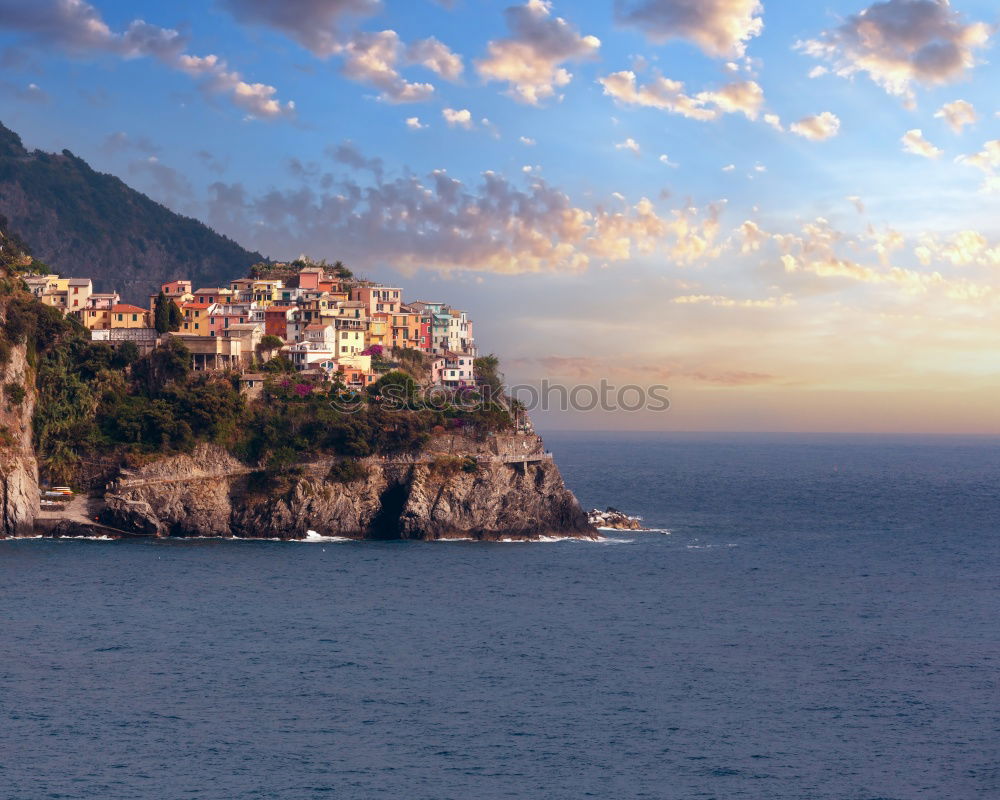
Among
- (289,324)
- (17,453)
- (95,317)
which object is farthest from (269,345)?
(17,453)

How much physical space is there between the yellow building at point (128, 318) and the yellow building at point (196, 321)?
144 inches

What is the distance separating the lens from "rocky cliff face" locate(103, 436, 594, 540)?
299 ft

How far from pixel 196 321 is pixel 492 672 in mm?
72846

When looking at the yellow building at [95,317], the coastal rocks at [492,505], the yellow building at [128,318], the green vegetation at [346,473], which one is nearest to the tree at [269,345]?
the yellow building at [128,318]

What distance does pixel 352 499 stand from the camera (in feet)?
306

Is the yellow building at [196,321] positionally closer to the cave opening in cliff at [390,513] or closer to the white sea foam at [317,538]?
the cave opening in cliff at [390,513]

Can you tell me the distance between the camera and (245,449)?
3738 inches

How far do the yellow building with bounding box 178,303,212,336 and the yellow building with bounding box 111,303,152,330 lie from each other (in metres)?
3.67

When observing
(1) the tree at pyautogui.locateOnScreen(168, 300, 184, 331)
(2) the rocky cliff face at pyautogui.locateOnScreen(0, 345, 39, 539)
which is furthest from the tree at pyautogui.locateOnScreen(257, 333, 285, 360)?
(2) the rocky cliff face at pyautogui.locateOnScreen(0, 345, 39, 539)

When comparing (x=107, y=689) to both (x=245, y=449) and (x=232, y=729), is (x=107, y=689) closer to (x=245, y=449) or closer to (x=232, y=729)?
(x=232, y=729)

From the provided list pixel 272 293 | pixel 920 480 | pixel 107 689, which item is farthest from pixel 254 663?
A: pixel 920 480

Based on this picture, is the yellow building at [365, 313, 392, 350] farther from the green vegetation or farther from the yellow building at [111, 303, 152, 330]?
the green vegetation

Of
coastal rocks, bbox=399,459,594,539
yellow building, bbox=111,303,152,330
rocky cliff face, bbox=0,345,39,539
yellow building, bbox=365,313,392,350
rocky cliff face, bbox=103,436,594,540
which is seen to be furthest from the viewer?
yellow building, bbox=365,313,392,350

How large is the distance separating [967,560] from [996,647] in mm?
31276
